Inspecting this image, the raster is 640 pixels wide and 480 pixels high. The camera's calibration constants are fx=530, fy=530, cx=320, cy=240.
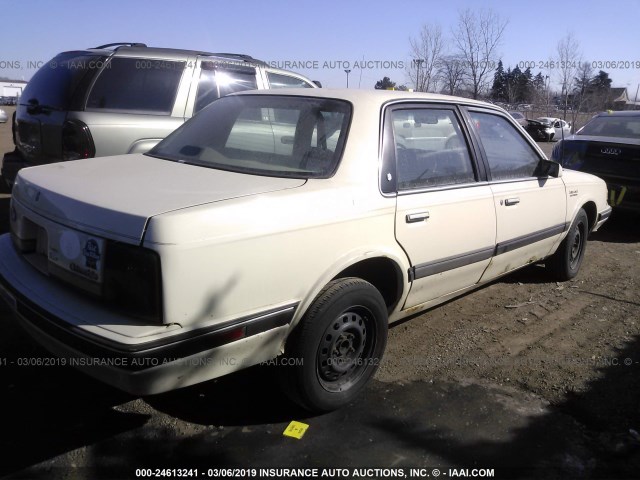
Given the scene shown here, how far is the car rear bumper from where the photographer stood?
2088 mm

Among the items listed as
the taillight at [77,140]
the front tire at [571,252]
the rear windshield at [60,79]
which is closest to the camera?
the taillight at [77,140]

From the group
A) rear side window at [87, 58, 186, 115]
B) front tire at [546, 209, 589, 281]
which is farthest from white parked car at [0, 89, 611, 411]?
rear side window at [87, 58, 186, 115]

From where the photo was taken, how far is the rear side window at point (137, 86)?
489 cm

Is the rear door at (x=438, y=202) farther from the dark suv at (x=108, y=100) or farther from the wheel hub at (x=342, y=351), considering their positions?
the dark suv at (x=108, y=100)

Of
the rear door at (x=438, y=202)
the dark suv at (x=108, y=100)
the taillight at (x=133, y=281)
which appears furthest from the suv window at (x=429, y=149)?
the dark suv at (x=108, y=100)

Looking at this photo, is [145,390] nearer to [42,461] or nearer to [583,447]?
[42,461]

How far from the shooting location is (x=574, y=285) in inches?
200

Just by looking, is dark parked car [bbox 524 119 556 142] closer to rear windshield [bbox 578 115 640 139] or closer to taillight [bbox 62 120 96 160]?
rear windshield [bbox 578 115 640 139]

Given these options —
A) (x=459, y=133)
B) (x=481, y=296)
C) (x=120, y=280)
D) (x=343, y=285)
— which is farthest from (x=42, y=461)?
(x=481, y=296)

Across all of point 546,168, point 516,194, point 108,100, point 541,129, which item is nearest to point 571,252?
point 546,168

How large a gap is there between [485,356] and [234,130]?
225 centimetres

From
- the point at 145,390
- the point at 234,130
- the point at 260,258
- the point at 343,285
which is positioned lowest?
the point at 145,390

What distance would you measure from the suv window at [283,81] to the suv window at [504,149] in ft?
9.84

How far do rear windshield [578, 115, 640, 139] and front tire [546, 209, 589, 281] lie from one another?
2.98 metres
